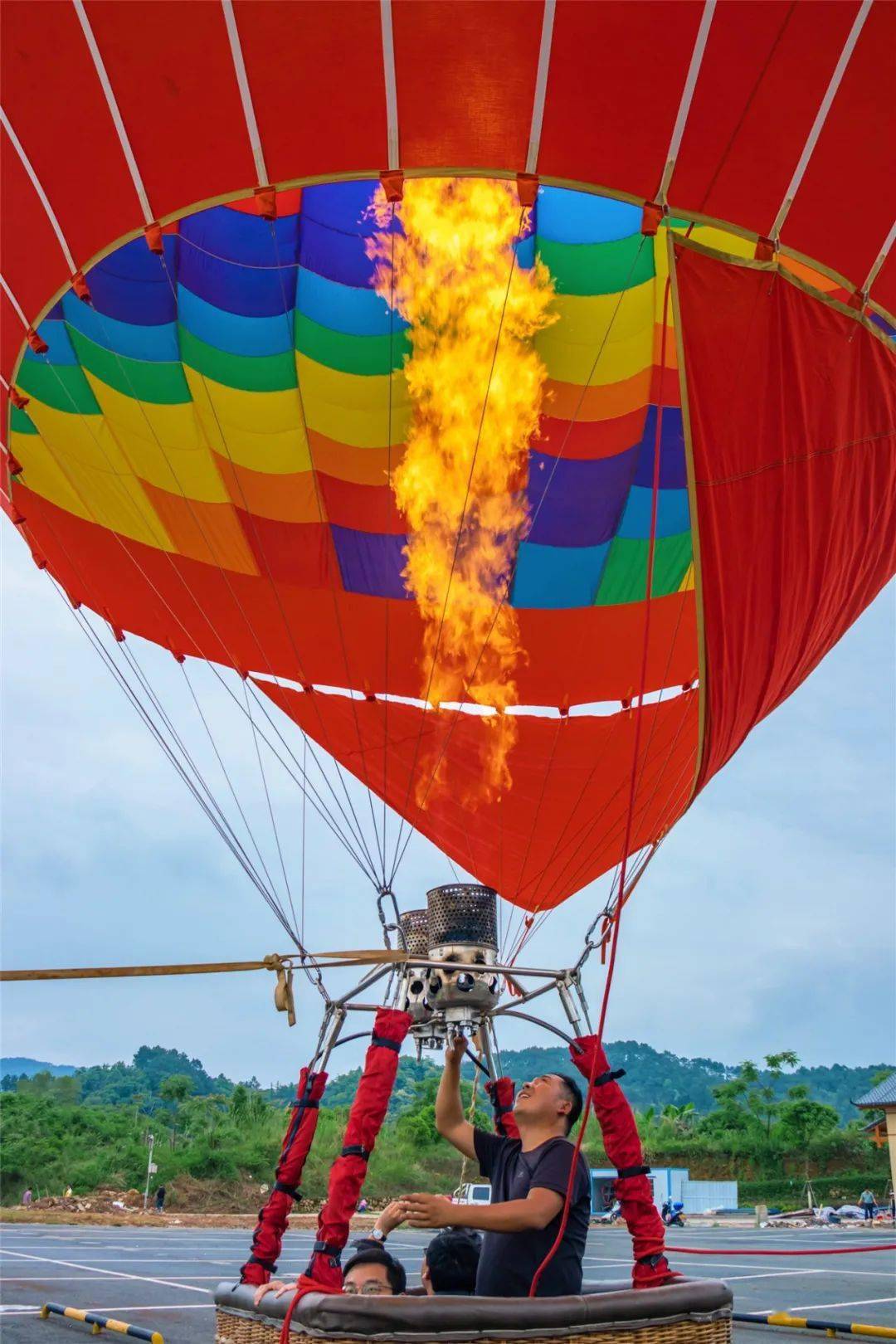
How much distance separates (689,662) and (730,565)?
4169mm

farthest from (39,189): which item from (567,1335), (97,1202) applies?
(97,1202)

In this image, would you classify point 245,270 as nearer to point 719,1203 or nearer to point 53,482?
point 53,482

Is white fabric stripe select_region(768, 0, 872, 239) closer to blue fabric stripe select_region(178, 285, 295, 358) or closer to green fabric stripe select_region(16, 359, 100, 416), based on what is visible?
blue fabric stripe select_region(178, 285, 295, 358)

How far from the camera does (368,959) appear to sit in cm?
459

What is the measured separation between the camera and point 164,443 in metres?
7.17

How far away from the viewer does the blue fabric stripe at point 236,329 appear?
6.59 meters

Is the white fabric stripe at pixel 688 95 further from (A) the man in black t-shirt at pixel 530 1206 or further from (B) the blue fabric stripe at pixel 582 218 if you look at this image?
(A) the man in black t-shirt at pixel 530 1206

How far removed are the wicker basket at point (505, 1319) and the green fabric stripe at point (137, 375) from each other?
4939mm

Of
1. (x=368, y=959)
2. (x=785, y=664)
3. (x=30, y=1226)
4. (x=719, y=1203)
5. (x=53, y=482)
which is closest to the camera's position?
(x=368, y=959)

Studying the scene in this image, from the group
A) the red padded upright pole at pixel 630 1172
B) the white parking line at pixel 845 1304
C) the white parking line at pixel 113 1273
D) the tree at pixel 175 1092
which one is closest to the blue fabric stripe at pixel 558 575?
the red padded upright pole at pixel 630 1172

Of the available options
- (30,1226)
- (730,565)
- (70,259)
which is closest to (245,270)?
(70,259)

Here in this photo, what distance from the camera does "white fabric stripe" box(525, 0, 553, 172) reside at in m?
4.04

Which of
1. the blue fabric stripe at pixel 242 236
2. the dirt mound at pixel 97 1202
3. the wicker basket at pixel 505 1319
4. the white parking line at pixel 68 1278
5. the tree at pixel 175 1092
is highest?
the blue fabric stripe at pixel 242 236

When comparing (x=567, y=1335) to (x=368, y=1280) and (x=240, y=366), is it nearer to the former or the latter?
(x=368, y=1280)
